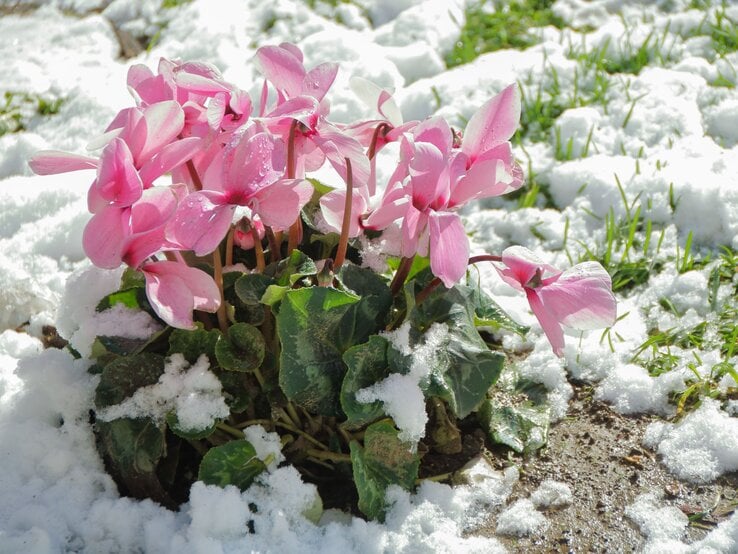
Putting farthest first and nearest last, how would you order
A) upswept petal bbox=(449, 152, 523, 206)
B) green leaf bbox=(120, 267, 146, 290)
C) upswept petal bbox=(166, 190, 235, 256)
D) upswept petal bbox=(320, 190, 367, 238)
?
1. green leaf bbox=(120, 267, 146, 290)
2. upswept petal bbox=(320, 190, 367, 238)
3. upswept petal bbox=(449, 152, 523, 206)
4. upswept petal bbox=(166, 190, 235, 256)

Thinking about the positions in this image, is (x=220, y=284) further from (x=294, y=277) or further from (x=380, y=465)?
(x=380, y=465)

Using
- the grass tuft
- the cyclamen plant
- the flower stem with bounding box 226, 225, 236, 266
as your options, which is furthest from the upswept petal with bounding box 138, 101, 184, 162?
the grass tuft

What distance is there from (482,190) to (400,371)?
311 mm

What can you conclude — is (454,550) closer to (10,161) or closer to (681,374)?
(681,374)

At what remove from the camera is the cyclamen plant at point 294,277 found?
1237mm

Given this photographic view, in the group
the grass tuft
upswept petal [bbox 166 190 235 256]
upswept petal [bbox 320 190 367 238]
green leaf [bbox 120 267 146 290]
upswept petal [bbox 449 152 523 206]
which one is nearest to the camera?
upswept petal [bbox 166 190 235 256]

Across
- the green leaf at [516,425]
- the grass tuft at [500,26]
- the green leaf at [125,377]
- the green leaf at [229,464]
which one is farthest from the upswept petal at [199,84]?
the grass tuft at [500,26]

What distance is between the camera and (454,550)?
4.60 feet

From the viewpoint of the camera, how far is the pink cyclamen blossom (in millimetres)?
1304

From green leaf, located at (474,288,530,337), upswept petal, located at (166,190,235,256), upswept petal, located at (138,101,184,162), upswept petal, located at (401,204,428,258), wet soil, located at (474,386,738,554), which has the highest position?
upswept petal, located at (138,101,184,162)

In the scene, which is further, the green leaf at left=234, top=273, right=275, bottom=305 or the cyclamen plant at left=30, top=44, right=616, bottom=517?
the green leaf at left=234, top=273, right=275, bottom=305

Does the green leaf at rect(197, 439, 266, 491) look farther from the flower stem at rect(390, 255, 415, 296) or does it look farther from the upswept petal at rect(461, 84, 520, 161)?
the upswept petal at rect(461, 84, 520, 161)

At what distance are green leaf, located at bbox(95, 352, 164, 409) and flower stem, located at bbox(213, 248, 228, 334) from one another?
12 cm

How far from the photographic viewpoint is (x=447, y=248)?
4.06 feet
